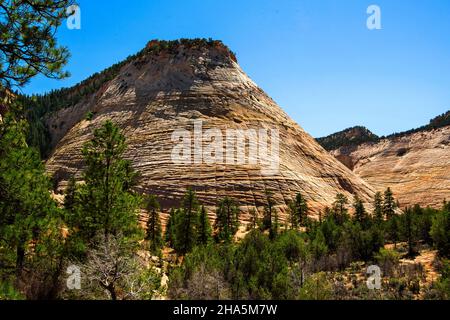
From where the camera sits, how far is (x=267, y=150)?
55.3m

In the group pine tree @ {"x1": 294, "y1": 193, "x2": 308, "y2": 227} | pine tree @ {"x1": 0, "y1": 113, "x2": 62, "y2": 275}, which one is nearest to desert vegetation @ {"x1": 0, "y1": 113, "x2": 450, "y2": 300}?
pine tree @ {"x1": 0, "y1": 113, "x2": 62, "y2": 275}

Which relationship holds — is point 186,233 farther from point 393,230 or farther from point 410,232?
point 393,230

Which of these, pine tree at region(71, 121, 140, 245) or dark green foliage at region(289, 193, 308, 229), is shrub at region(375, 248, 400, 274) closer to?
pine tree at region(71, 121, 140, 245)

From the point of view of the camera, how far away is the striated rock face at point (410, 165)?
70438 millimetres

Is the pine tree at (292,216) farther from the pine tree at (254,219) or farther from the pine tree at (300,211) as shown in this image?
the pine tree at (254,219)

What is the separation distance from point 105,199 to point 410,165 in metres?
81.5

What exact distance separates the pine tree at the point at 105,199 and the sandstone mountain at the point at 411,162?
63.5 m

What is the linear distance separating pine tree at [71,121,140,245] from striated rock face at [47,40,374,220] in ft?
94.2

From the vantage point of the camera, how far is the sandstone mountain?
70750 millimetres

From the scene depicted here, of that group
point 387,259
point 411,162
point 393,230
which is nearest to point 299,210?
point 393,230

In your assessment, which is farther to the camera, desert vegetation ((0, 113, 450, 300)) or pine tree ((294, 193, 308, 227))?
pine tree ((294, 193, 308, 227))

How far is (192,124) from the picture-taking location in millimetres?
57406

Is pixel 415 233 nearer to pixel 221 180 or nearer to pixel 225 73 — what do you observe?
pixel 221 180
